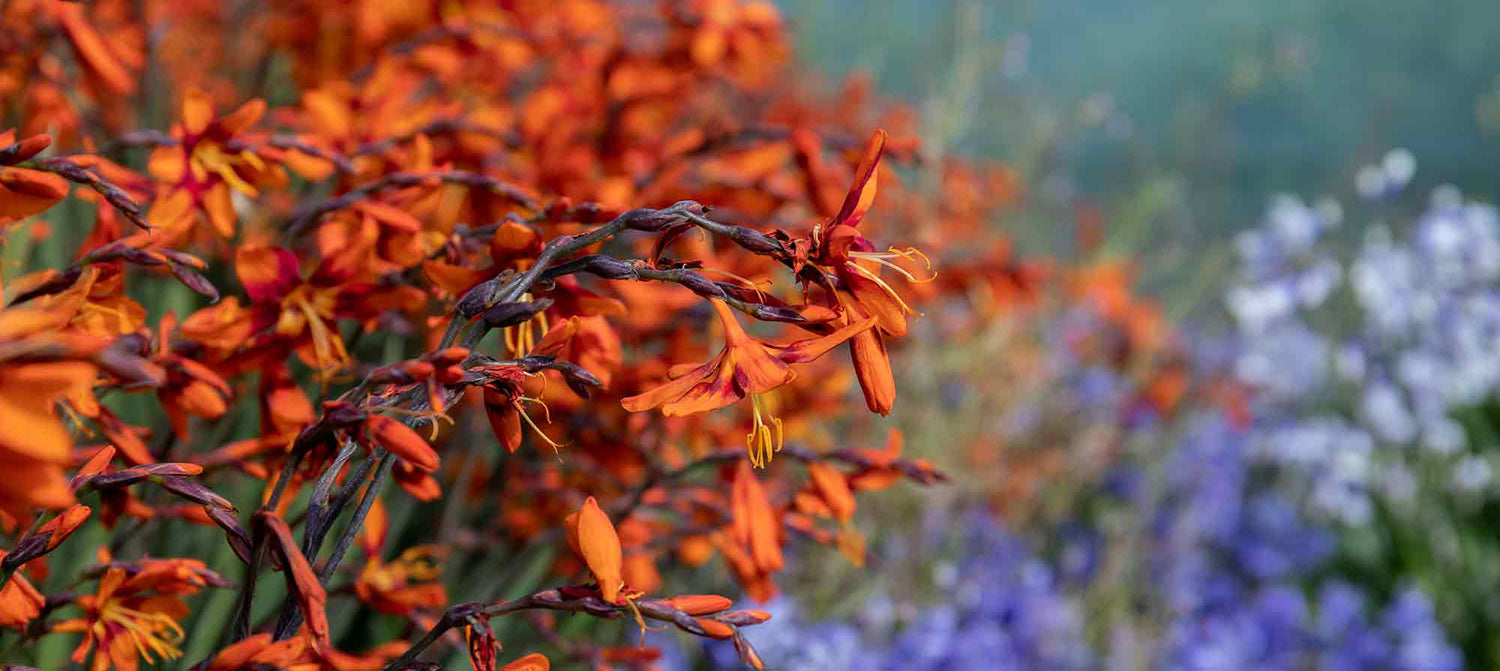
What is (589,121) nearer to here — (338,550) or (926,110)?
(926,110)

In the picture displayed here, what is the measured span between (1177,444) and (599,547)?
340 cm

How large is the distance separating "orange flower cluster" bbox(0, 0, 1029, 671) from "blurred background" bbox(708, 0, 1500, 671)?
431 mm

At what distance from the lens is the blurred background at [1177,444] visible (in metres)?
2.68

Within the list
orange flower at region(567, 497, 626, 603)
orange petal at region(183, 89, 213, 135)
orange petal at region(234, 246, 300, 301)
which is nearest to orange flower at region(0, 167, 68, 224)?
orange petal at region(234, 246, 300, 301)

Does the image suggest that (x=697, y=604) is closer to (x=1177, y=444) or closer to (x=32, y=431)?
(x=32, y=431)

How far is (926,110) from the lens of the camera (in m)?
3.06

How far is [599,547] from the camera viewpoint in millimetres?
713

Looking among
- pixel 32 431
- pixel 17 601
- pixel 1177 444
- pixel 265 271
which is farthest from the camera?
pixel 1177 444

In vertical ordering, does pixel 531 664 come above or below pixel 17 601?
above

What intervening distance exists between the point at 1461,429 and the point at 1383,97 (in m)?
3.62

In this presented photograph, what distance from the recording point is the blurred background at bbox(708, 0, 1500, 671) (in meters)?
2.68

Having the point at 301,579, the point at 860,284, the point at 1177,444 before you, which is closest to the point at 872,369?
the point at 860,284

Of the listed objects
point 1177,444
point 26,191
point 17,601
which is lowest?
point 17,601

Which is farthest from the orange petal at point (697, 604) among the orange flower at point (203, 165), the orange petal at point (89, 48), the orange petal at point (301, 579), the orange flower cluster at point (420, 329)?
the orange petal at point (89, 48)
